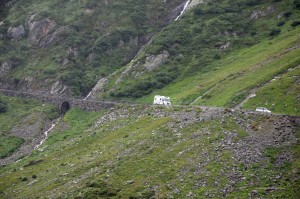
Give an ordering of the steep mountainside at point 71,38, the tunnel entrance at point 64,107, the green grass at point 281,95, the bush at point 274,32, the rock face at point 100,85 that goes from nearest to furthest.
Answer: the green grass at point 281,95, the tunnel entrance at point 64,107, the bush at point 274,32, the rock face at point 100,85, the steep mountainside at point 71,38

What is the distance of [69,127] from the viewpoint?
344 feet

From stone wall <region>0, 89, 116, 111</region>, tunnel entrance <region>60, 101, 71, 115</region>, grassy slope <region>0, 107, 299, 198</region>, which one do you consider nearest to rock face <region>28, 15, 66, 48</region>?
stone wall <region>0, 89, 116, 111</region>

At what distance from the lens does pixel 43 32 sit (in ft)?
514

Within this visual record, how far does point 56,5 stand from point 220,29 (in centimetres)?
6537

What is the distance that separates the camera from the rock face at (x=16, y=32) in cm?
15688

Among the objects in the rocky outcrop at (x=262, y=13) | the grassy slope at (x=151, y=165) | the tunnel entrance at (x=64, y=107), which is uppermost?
the rocky outcrop at (x=262, y=13)

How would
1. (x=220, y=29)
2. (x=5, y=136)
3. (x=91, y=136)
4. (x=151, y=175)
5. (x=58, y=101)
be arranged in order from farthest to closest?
(x=220, y=29) → (x=58, y=101) → (x=5, y=136) → (x=91, y=136) → (x=151, y=175)

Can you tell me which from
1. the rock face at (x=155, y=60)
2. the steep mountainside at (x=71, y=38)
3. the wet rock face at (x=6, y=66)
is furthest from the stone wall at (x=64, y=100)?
the rock face at (x=155, y=60)

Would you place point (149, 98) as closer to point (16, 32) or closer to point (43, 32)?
point (43, 32)

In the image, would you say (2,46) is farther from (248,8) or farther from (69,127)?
(248,8)

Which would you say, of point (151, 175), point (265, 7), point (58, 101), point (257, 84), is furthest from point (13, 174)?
point (265, 7)

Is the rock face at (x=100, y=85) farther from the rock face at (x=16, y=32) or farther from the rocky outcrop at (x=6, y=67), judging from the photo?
the rock face at (x=16, y=32)

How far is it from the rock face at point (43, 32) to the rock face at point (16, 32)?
285 centimetres

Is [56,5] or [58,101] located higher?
[56,5]
